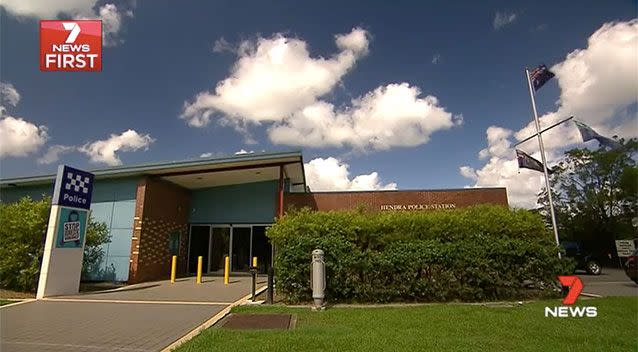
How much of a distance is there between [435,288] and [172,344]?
5846 mm

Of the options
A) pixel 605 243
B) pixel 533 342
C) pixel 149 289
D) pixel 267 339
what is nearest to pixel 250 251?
pixel 149 289

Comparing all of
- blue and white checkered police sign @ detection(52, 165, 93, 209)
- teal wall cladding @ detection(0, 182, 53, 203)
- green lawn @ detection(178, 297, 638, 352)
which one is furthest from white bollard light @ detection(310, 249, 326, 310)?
teal wall cladding @ detection(0, 182, 53, 203)

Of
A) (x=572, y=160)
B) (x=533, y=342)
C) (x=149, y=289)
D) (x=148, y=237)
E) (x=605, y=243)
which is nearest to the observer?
(x=533, y=342)

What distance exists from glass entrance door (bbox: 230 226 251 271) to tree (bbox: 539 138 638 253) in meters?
24.7

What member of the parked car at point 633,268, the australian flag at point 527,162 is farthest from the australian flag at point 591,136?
the parked car at point 633,268

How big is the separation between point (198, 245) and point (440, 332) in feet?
50.9

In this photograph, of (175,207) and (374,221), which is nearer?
(374,221)

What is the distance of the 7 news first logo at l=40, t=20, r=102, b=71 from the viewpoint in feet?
27.8

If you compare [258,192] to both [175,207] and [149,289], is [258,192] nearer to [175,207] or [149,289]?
[175,207]

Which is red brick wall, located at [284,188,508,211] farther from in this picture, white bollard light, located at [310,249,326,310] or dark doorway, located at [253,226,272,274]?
white bollard light, located at [310,249,326,310]

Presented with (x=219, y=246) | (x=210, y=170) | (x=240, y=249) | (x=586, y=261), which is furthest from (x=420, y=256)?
(x=586, y=261)

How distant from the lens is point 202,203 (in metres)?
19.4

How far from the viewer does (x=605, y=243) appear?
2795 centimetres

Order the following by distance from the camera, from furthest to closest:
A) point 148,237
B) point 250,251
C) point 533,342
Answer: point 250,251 < point 148,237 < point 533,342
